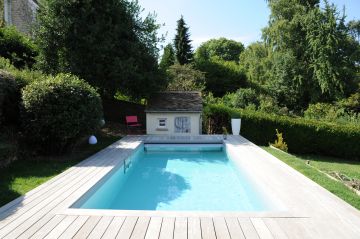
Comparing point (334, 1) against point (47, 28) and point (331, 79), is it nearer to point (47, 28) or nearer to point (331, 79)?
point (331, 79)

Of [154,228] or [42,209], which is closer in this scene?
[154,228]

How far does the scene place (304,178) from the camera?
782 centimetres

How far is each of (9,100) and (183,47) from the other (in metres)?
29.0

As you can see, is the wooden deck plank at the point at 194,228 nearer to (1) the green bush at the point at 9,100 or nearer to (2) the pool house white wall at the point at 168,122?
(1) the green bush at the point at 9,100

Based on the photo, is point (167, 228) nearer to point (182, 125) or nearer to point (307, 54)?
point (182, 125)

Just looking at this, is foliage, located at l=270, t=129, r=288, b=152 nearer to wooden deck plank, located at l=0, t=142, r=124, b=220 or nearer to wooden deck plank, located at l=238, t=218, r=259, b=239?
wooden deck plank, located at l=0, t=142, r=124, b=220

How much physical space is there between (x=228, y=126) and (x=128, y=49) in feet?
22.4

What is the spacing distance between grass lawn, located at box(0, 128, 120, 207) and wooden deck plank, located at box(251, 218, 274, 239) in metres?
4.36

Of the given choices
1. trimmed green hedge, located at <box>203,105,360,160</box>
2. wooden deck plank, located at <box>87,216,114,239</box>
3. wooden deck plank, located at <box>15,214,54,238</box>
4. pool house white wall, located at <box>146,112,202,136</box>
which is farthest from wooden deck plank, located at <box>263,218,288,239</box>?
pool house white wall, located at <box>146,112,202,136</box>

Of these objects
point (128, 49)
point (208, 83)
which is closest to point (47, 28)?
point (128, 49)

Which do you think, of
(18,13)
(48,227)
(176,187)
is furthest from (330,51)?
(48,227)

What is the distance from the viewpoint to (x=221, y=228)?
480 centimetres

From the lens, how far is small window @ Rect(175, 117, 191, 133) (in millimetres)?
16969

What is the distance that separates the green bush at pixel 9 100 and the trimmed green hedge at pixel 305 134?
10.2 m
